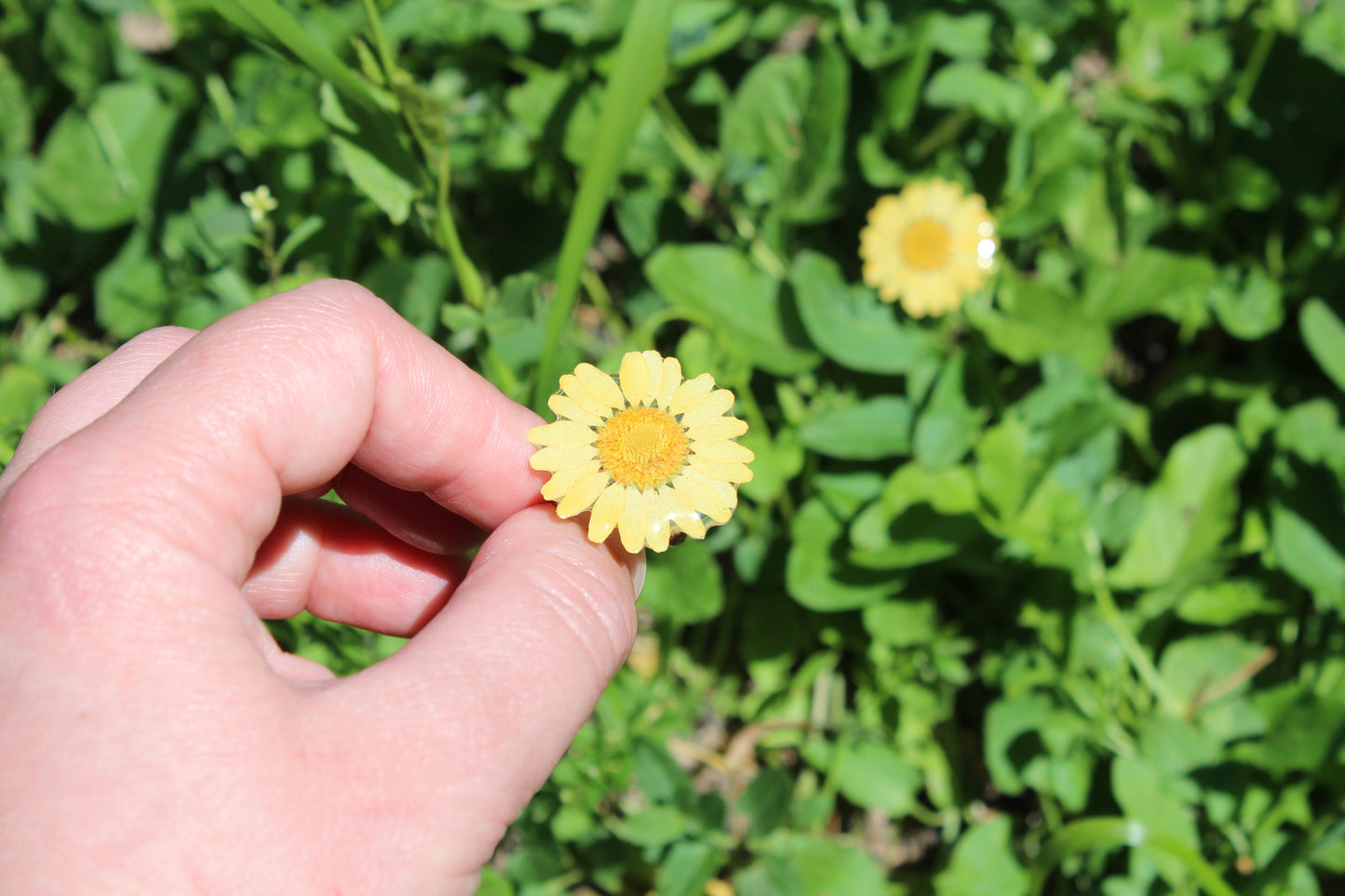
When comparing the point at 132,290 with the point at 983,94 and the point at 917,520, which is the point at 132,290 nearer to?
the point at 917,520

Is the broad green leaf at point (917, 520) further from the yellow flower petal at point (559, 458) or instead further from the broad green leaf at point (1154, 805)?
the yellow flower petal at point (559, 458)

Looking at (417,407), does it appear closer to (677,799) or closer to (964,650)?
(677,799)

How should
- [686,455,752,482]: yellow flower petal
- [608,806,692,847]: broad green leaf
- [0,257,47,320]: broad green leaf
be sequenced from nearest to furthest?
[686,455,752,482]: yellow flower petal < [608,806,692,847]: broad green leaf < [0,257,47,320]: broad green leaf

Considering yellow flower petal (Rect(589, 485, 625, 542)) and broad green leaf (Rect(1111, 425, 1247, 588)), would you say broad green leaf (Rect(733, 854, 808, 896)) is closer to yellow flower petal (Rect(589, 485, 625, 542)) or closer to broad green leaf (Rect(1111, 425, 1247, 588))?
broad green leaf (Rect(1111, 425, 1247, 588))

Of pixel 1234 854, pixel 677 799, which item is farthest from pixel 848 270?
pixel 1234 854

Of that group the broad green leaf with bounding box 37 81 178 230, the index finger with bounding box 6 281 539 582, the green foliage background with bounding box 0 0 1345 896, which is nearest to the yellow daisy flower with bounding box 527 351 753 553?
the index finger with bounding box 6 281 539 582
